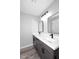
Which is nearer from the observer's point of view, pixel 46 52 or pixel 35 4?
pixel 46 52

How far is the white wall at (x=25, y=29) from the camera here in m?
2.61

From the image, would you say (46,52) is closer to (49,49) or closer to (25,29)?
(49,49)

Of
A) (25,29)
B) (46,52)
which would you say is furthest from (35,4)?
(46,52)

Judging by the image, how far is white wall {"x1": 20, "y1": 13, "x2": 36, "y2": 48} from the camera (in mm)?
2609

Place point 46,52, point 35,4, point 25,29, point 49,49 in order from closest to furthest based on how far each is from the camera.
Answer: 1. point 49,49
2. point 46,52
3. point 35,4
4. point 25,29

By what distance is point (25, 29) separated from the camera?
276cm

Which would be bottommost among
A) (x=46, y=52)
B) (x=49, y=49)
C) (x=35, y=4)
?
(x=46, y=52)

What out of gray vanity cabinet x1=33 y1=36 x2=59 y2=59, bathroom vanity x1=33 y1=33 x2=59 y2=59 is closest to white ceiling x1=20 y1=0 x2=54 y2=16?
A: bathroom vanity x1=33 y1=33 x2=59 y2=59
